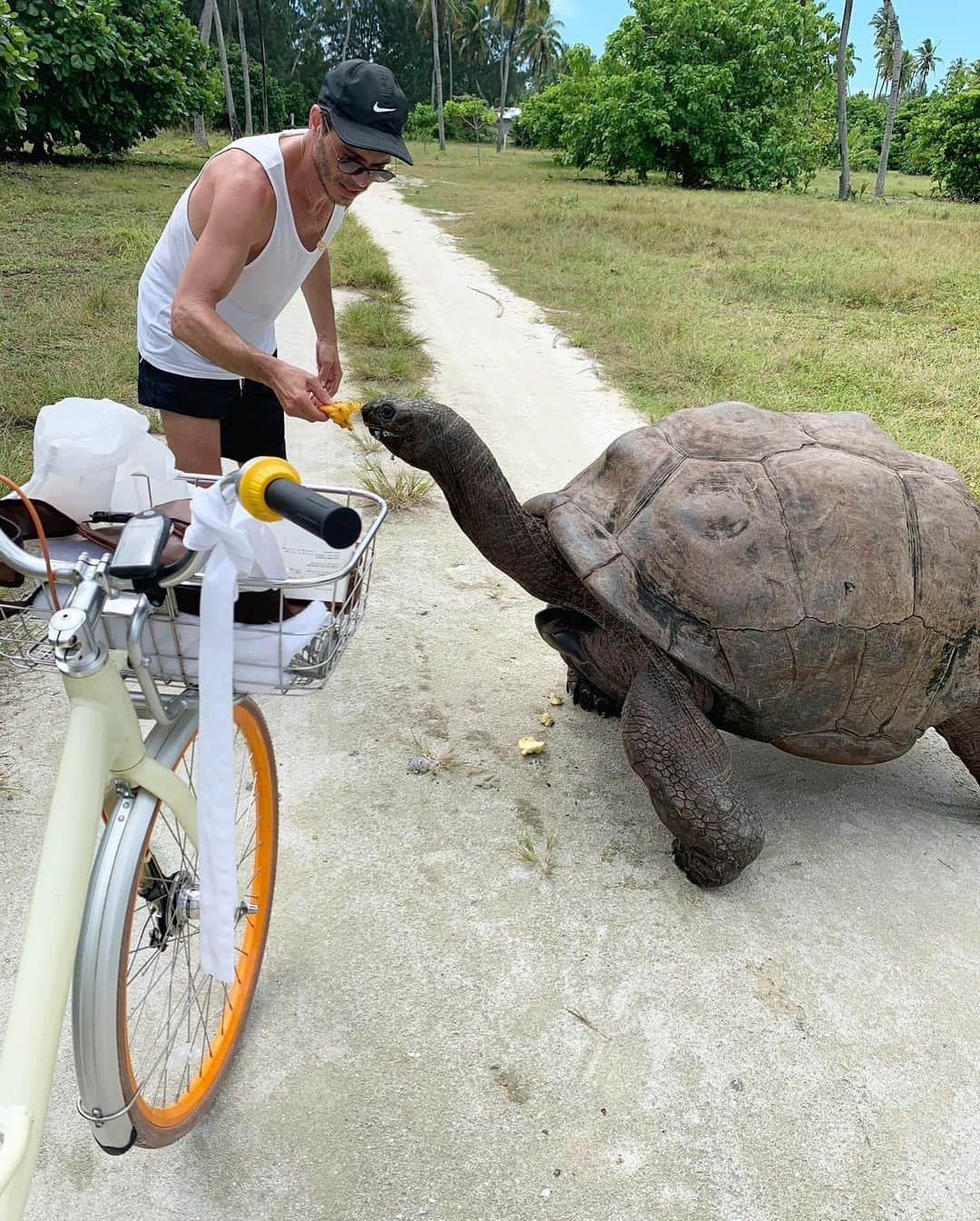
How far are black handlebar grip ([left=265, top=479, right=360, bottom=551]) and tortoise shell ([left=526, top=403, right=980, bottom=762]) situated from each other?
4.62 feet

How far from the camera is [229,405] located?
2.67 meters

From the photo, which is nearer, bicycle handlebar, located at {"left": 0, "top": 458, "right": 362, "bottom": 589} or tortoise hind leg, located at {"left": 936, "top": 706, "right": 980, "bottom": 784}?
bicycle handlebar, located at {"left": 0, "top": 458, "right": 362, "bottom": 589}

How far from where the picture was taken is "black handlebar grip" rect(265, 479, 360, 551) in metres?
0.96

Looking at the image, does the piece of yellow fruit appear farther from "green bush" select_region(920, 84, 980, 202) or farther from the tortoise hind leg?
"green bush" select_region(920, 84, 980, 202)

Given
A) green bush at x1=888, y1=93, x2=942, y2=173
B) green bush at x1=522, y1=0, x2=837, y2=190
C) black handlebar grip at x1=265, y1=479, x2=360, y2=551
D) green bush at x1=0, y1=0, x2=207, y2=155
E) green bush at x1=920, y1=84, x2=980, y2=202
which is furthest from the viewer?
green bush at x1=888, y1=93, x2=942, y2=173

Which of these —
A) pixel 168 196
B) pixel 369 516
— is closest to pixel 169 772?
pixel 369 516

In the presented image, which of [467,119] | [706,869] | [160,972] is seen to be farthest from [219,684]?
[467,119]

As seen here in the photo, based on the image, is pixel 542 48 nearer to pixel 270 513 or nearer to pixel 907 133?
pixel 907 133

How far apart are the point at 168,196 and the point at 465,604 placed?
1338cm

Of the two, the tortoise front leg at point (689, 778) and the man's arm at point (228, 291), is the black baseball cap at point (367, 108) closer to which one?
the man's arm at point (228, 291)

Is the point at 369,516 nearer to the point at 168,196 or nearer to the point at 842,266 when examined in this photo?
the point at 842,266

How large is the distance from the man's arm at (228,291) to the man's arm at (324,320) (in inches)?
27.1

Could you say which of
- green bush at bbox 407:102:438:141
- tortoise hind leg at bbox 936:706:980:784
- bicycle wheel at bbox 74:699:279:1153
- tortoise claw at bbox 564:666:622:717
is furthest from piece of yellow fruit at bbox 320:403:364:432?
green bush at bbox 407:102:438:141

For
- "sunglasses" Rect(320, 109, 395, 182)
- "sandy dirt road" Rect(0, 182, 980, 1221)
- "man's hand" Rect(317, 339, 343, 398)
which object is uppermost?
"sunglasses" Rect(320, 109, 395, 182)
